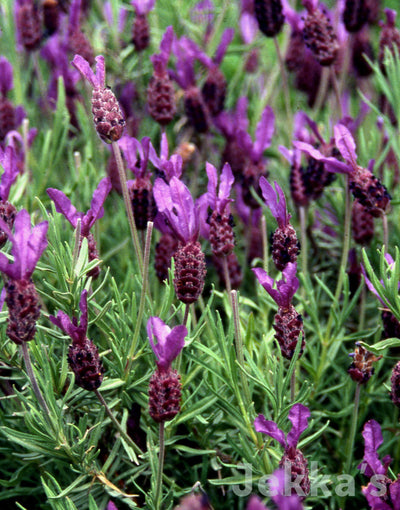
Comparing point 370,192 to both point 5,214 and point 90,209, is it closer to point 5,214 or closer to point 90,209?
point 90,209

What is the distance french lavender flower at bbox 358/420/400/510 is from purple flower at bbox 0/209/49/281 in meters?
0.44

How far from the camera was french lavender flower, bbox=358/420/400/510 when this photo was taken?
0.76 m

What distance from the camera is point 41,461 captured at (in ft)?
3.58

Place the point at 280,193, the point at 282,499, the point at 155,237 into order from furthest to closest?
the point at 155,237
the point at 280,193
the point at 282,499

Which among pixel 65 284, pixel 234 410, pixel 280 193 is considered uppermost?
pixel 280 193

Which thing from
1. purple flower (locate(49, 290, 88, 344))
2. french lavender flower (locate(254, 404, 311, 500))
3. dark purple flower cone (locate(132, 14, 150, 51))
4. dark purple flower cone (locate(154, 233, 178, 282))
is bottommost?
french lavender flower (locate(254, 404, 311, 500))

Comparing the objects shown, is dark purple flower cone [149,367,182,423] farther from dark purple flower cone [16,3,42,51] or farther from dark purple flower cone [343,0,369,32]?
dark purple flower cone [16,3,42,51]

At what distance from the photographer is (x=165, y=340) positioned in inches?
30.2

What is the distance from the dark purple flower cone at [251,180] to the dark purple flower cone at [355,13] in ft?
1.08

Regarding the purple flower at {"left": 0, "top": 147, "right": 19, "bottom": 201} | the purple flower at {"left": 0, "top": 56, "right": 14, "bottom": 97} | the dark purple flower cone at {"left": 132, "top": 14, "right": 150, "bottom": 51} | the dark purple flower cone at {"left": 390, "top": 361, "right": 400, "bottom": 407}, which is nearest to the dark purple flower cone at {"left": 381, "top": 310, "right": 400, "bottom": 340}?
the dark purple flower cone at {"left": 390, "top": 361, "right": 400, "bottom": 407}

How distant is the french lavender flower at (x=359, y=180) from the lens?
3.15ft

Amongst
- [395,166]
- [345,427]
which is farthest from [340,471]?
[395,166]

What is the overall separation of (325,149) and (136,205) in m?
0.37

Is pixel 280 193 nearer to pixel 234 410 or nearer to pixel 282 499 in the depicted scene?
pixel 234 410
